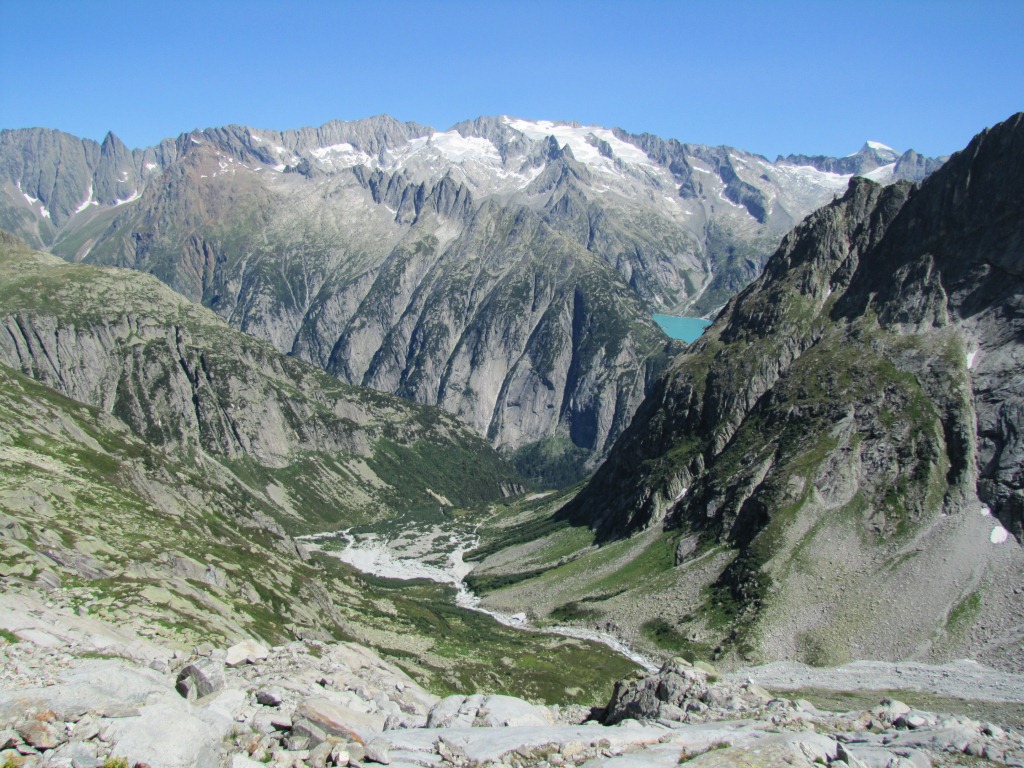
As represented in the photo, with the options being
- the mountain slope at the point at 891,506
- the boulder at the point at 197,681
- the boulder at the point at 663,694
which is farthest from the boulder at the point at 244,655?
the mountain slope at the point at 891,506

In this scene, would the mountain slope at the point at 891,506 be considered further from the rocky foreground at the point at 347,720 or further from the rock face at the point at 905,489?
the rocky foreground at the point at 347,720

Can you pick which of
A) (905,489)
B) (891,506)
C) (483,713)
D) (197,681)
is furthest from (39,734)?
(905,489)

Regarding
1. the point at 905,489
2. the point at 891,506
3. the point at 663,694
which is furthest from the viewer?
the point at 905,489

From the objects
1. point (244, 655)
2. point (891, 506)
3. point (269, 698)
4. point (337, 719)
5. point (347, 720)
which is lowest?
point (244, 655)

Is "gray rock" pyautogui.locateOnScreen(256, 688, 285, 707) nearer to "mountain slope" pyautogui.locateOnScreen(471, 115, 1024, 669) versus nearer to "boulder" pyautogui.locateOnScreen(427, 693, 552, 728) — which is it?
"boulder" pyautogui.locateOnScreen(427, 693, 552, 728)

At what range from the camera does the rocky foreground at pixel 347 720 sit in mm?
30031

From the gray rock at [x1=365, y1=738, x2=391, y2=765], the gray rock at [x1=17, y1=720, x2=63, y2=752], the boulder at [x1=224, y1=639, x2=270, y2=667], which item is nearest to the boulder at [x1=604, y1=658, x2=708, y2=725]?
the gray rock at [x1=365, y1=738, x2=391, y2=765]

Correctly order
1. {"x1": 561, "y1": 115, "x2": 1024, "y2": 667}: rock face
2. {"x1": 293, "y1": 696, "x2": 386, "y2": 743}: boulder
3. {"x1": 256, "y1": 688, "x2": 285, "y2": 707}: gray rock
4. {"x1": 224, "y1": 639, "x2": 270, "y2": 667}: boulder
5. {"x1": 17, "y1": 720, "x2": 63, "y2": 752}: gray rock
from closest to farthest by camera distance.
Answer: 1. {"x1": 17, "y1": 720, "x2": 63, "y2": 752}: gray rock
2. {"x1": 293, "y1": 696, "x2": 386, "y2": 743}: boulder
3. {"x1": 256, "y1": 688, "x2": 285, "y2": 707}: gray rock
4. {"x1": 224, "y1": 639, "x2": 270, "y2": 667}: boulder
5. {"x1": 561, "y1": 115, "x2": 1024, "y2": 667}: rock face

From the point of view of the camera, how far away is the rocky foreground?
30.0 m

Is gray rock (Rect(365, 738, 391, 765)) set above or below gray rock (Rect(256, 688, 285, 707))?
above

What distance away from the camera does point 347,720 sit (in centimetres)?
3800

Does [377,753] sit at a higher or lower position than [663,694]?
higher

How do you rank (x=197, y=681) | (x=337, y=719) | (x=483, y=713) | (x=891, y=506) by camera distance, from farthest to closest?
(x=891, y=506), (x=483, y=713), (x=197, y=681), (x=337, y=719)

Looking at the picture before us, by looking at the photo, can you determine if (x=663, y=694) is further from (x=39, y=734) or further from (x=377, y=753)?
(x=39, y=734)
